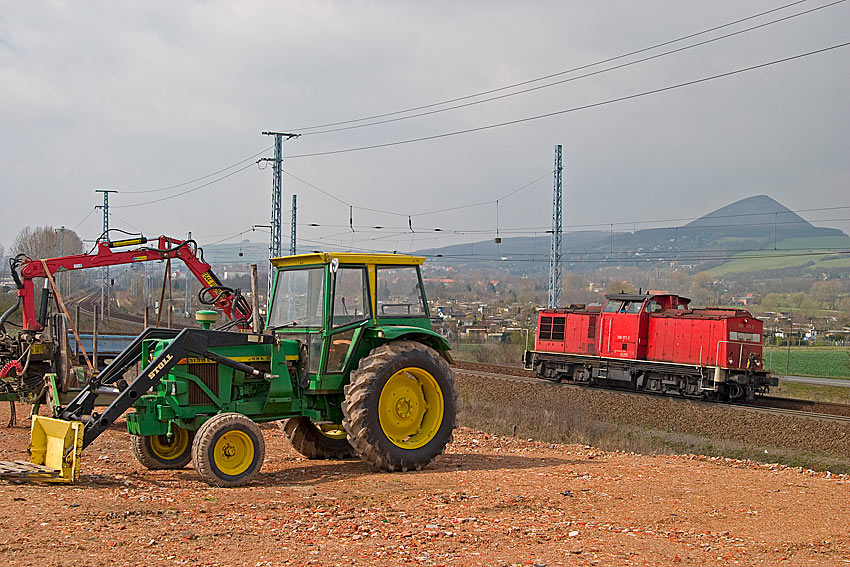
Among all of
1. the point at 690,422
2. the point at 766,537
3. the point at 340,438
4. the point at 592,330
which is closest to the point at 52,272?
the point at 340,438

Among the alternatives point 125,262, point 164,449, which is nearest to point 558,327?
point 125,262

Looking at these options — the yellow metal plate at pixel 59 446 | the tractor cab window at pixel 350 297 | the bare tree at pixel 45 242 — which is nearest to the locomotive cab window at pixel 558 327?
the tractor cab window at pixel 350 297

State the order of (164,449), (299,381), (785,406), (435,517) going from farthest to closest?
1. (785,406)
2. (299,381)
3. (164,449)
4. (435,517)

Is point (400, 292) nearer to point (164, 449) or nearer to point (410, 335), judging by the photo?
point (410, 335)

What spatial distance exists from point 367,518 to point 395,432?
10.2 feet

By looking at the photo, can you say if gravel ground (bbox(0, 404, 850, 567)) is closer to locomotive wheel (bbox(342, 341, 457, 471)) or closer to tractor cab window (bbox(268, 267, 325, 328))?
locomotive wheel (bbox(342, 341, 457, 471))

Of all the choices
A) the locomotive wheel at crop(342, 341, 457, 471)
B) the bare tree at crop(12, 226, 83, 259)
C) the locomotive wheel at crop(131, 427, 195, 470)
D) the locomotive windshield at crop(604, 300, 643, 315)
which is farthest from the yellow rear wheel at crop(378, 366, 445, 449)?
the bare tree at crop(12, 226, 83, 259)

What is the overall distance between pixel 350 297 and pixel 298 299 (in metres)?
0.83

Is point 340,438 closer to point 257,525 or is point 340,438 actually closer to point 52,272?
point 257,525

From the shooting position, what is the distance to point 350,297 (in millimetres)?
11023

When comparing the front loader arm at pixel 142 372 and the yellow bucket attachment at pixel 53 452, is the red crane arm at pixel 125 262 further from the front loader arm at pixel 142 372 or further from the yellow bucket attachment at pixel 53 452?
the yellow bucket attachment at pixel 53 452

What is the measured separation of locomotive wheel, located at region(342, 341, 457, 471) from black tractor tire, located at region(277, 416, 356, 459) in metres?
1.51

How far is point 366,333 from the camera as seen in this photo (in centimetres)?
1115

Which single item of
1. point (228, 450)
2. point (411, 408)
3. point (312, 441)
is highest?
A: point (411, 408)
